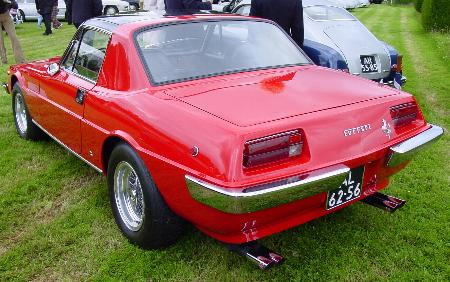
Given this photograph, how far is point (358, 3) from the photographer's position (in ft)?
117

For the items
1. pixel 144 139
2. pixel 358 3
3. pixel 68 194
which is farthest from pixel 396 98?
pixel 358 3

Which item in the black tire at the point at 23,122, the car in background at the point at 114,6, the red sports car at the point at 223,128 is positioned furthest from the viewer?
the car in background at the point at 114,6

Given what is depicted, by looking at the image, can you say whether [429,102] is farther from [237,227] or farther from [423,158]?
[237,227]

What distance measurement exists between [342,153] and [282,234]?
88 centimetres

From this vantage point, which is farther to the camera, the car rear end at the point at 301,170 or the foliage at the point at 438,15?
the foliage at the point at 438,15

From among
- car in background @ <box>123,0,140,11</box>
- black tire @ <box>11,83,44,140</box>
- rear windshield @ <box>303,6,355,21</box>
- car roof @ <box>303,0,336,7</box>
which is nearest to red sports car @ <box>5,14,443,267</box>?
black tire @ <box>11,83,44,140</box>

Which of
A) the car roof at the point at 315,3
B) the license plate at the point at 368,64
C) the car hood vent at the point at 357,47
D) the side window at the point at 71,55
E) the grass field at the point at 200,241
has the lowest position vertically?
the grass field at the point at 200,241

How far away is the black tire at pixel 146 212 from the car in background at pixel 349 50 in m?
3.46

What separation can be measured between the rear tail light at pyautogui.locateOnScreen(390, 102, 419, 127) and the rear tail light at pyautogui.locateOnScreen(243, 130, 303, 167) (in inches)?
30.8

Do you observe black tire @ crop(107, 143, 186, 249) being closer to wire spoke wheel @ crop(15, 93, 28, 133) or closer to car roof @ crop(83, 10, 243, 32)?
car roof @ crop(83, 10, 243, 32)

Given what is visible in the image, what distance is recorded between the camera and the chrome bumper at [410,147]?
2.69 meters

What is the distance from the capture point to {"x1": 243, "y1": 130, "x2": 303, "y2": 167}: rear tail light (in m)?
2.26

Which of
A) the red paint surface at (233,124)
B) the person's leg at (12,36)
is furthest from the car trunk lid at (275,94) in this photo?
the person's leg at (12,36)

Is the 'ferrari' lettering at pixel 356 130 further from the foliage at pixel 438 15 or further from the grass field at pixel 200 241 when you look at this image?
the foliage at pixel 438 15
